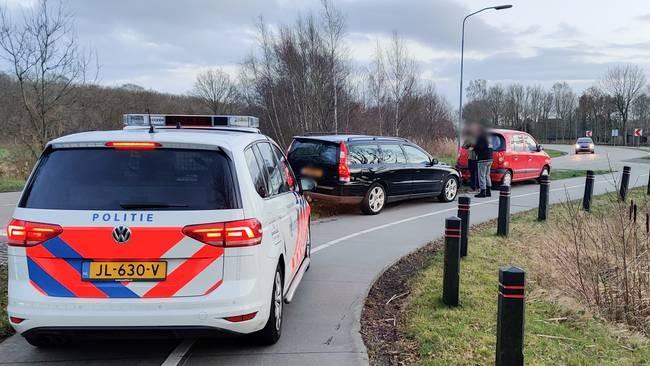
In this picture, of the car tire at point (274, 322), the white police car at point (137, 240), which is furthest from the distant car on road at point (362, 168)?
the white police car at point (137, 240)

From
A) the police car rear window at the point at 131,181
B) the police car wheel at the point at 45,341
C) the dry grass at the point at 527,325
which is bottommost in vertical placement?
the dry grass at the point at 527,325

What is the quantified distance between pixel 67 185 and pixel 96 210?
316 millimetres

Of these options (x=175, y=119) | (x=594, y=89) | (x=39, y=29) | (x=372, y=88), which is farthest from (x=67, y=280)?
(x=594, y=89)

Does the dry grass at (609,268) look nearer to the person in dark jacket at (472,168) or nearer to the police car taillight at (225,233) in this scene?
the police car taillight at (225,233)

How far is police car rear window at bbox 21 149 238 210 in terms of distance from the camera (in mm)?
3543

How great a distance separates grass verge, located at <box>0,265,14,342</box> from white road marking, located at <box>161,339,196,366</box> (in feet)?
5.25

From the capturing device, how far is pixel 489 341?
426 cm

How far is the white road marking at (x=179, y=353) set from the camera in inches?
154

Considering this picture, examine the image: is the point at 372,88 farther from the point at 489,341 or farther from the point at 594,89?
the point at 594,89

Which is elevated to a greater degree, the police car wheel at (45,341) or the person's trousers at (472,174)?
the person's trousers at (472,174)

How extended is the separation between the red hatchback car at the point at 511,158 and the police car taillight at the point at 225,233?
1266 centimetres

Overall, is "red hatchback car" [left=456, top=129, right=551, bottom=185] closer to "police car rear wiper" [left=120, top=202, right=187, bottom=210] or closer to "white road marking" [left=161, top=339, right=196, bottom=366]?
"white road marking" [left=161, top=339, right=196, bottom=366]

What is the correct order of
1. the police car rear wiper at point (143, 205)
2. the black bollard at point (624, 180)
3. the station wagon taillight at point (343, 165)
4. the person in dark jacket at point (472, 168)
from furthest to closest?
1. the person in dark jacket at point (472, 168)
2. the black bollard at point (624, 180)
3. the station wagon taillight at point (343, 165)
4. the police car rear wiper at point (143, 205)

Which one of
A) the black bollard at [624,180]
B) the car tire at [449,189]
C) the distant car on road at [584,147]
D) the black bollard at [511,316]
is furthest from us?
the distant car on road at [584,147]
